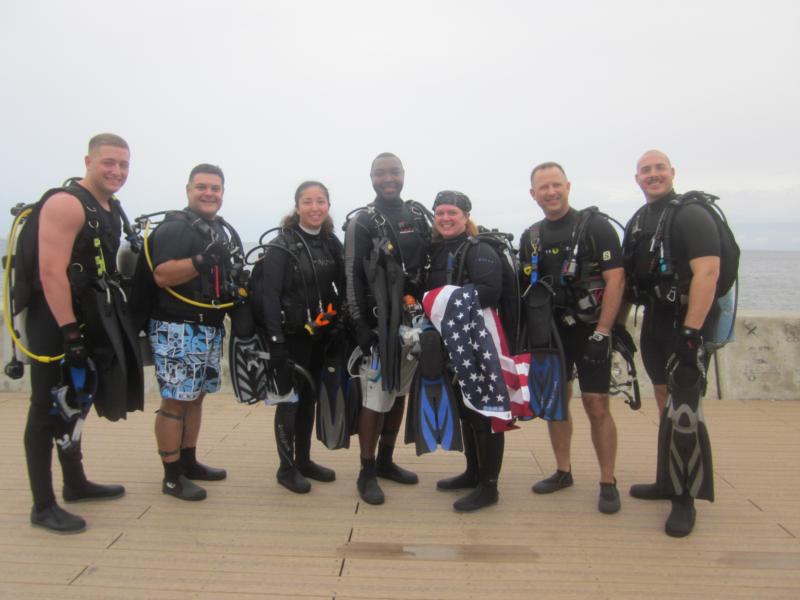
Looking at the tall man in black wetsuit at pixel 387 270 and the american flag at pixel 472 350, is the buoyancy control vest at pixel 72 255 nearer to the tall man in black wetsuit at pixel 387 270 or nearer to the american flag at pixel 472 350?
the tall man in black wetsuit at pixel 387 270

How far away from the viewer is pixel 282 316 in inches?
151

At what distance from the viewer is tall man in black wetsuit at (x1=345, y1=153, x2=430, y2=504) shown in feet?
12.3

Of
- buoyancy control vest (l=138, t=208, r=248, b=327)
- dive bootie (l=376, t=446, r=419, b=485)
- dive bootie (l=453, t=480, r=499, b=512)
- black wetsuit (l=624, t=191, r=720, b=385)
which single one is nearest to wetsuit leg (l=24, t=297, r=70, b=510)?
buoyancy control vest (l=138, t=208, r=248, b=327)

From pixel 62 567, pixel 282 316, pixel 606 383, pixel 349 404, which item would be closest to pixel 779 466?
pixel 606 383

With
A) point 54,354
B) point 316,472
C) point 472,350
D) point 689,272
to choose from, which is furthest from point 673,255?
point 54,354

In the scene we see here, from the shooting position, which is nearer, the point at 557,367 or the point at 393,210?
the point at 557,367

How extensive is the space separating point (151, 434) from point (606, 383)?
339 cm

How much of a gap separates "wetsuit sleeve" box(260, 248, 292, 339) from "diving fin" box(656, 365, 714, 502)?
221 centimetres

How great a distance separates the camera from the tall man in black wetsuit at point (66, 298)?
10.4 feet

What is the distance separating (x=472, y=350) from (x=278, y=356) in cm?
113

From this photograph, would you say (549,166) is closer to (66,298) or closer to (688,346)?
(688,346)

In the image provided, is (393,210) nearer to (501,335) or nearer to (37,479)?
(501,335)

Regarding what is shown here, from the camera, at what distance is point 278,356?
376 centimetres

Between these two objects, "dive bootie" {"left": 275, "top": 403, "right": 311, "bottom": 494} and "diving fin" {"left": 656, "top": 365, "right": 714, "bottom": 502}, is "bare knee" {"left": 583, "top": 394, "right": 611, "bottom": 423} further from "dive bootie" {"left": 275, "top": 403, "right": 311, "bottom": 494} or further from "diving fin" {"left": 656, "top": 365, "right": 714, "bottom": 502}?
"dive bootie" {"left": 275, "top": 403, "right": 311, "bottom": 494}
